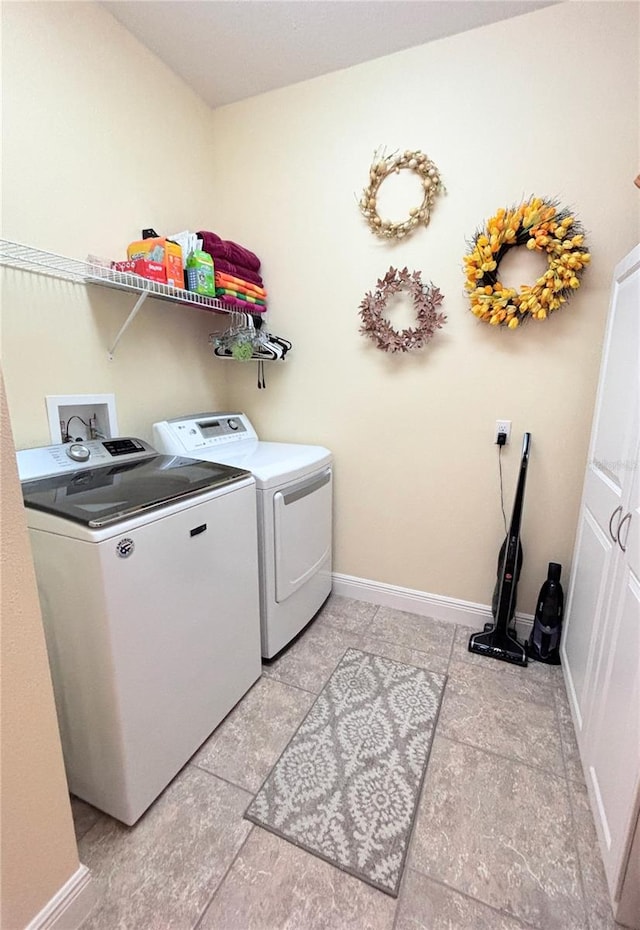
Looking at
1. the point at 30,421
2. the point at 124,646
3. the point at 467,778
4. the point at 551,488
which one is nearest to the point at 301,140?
the point at 30,421

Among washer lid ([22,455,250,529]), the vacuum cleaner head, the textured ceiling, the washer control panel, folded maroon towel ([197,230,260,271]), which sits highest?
the textured ceiling

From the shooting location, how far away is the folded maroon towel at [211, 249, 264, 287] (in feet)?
6.32

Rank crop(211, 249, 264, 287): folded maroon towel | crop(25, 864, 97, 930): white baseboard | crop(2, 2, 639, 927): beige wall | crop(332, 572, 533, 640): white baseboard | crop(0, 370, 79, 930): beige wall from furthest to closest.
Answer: crop(332, 572, 533, 640): white baseboard
crop(211, 249, 264, 287): folded maroon towel
crop(2, 2, 639, 927): beige wall
crop(25, 864, 97, 930): white baseboard
crop(0, 370, 79, 930): beige wall

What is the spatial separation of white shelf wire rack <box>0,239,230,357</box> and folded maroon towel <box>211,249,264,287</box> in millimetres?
228

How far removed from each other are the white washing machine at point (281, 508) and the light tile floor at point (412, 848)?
403 millimetres

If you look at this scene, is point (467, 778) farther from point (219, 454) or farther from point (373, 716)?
point (219, 454)

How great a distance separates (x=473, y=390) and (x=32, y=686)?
6.09ft

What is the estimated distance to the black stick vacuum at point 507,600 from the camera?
1.77 metres

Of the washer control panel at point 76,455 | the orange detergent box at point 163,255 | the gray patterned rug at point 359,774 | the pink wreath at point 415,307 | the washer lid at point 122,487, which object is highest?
the orange detergent box at point 163,255

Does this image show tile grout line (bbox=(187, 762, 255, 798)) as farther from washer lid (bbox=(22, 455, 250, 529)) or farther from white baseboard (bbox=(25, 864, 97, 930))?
washer lid (bbox=(22, 455, 250, 529))

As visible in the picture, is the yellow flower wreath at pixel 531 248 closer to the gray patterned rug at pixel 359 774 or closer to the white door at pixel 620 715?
the white door at pixel 620 715

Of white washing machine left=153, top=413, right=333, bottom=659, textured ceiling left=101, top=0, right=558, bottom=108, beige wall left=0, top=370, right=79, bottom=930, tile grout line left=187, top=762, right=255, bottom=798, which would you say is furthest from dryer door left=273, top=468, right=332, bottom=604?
textured ceiling left=101, top=0, right=558, bottom=108

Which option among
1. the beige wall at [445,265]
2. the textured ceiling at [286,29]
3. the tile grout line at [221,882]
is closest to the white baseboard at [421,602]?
the beige wall at [445,265]

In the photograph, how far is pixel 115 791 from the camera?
113cm
